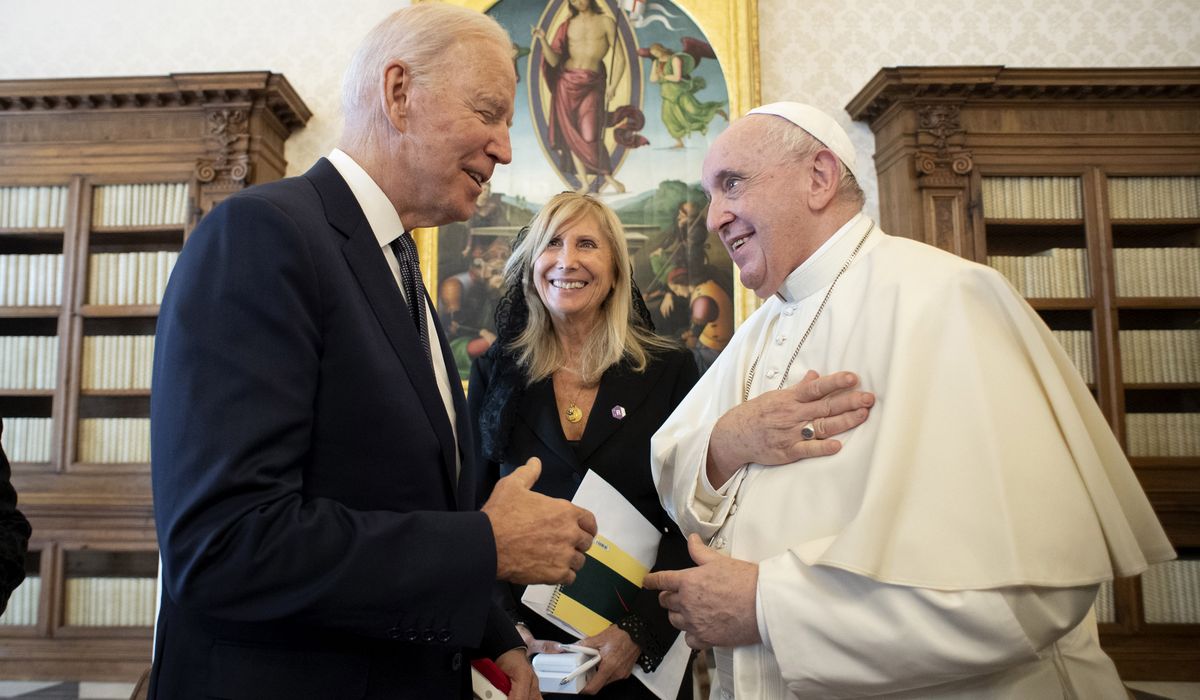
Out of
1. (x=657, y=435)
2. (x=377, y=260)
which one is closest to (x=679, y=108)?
(x=657, y=435)

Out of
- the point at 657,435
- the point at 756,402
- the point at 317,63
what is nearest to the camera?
the point at 756,402

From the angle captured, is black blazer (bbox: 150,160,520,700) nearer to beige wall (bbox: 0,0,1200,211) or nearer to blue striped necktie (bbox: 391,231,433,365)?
blue striped necktie (bbox: 391,231,433,365)

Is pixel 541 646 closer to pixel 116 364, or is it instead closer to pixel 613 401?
pixel 613 401

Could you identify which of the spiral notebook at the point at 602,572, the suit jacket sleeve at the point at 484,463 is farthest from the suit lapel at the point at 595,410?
the spiral notebook at the point at 602,572

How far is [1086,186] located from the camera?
5309mm

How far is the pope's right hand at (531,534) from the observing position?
1242 millimetres

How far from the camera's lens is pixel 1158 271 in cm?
533

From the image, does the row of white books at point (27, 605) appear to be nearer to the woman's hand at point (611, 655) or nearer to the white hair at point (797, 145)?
the woman's hand at point (611, 655)

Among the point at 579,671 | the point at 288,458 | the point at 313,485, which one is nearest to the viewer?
the point at 288,458

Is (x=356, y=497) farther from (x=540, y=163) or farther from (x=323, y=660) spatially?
(x=540, y=163)

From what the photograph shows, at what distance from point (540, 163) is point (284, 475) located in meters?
4.67

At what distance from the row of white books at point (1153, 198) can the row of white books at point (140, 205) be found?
6.01 metres

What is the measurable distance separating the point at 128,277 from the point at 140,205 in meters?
0.47

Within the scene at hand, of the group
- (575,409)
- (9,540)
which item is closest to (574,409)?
(575,409)
